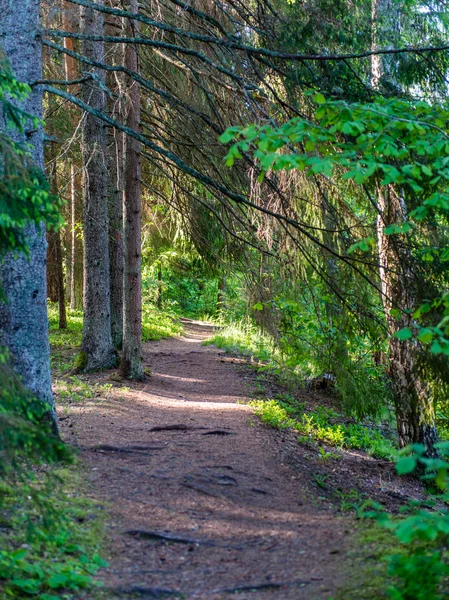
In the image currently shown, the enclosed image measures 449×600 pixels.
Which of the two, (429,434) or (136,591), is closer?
(136,591)

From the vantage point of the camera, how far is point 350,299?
7965 mm

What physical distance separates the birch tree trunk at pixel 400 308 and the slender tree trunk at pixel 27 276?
3.94 m

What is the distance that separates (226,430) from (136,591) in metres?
4.60

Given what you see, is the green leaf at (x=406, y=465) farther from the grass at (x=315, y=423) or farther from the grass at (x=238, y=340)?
the grass at (x=238, y=340)

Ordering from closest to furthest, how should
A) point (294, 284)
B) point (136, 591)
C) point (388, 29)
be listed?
point (136, 591) → point (388, 29) → point (294, 284)

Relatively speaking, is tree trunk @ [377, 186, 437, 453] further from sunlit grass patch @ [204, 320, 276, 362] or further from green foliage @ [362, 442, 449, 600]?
sunlit grass patch @ [204, 320, 276, 362]

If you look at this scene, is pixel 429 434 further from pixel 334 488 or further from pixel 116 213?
pixel 116 213

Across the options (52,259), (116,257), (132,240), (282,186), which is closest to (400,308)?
(282,186)

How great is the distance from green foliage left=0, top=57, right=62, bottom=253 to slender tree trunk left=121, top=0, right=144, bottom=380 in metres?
7.74

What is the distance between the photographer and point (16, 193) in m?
3.76

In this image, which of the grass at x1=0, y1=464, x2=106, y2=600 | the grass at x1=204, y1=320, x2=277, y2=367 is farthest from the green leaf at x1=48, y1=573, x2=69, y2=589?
the grass at x1=204, y1=320, x2=277, y2=367

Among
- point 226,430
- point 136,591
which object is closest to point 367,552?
point 136,591

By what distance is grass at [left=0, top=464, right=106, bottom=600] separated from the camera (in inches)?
157

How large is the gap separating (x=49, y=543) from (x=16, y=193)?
265 cm
